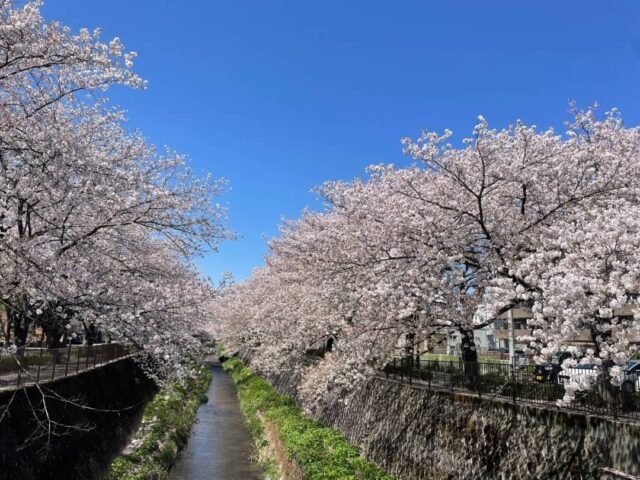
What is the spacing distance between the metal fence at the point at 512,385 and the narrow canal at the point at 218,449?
7.41m

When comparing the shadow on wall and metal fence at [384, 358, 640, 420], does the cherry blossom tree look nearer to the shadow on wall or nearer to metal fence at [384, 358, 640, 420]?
the shadow on wall

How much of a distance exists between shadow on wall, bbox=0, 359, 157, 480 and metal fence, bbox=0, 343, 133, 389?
0.33 m

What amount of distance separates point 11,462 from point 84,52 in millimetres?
8366

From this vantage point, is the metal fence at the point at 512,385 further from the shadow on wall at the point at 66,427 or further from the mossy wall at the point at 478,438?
the shadow on wall at the point at 66,427

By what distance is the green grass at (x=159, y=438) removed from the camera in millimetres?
16369

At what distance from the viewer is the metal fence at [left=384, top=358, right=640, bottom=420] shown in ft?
30.6

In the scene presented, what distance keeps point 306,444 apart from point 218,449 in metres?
7.37

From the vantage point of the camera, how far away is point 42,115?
9.45m

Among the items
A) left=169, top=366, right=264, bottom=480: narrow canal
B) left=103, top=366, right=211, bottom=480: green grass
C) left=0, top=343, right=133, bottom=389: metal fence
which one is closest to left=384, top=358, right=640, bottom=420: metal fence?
left=169, top=366, right=264, bottom=480: narrow canal

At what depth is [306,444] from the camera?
17.9 meters

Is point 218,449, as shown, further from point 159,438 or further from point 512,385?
point 512,385

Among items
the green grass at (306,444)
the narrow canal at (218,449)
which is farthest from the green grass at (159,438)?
the green grass at (306,444)

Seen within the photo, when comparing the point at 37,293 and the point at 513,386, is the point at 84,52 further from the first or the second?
the point at 513,386

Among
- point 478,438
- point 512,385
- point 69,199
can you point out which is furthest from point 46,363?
point 512,385
